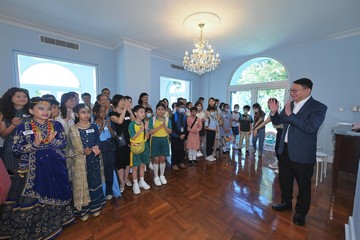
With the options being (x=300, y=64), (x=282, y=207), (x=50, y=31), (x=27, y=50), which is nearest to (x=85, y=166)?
(x=282, y=207)

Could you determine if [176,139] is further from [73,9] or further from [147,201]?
[73,9]

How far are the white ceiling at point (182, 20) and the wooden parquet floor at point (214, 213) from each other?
124 inches

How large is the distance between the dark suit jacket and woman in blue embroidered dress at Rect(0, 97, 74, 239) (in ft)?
8.02

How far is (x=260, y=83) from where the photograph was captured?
5.09m

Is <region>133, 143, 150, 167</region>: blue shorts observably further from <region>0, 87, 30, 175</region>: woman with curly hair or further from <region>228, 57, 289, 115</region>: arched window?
<region>228, 57, 289, 115</region>: arched window

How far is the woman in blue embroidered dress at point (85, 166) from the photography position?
165 centimetres

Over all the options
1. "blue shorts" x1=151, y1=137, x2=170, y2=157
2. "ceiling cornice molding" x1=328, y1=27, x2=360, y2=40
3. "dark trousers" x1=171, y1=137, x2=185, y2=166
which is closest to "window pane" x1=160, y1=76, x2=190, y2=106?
"dark trousers" x1=171, y1=137, x2=185, y2=166

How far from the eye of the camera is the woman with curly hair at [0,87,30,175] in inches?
64.3

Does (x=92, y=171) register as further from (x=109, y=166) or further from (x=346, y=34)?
(x=346, y=34)

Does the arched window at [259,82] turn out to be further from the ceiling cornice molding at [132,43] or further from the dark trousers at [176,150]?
the dark trousers at [176,150]

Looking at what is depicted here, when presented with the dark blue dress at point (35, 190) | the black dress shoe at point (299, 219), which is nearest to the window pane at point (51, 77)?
the dark blue dress at point (35, 190)

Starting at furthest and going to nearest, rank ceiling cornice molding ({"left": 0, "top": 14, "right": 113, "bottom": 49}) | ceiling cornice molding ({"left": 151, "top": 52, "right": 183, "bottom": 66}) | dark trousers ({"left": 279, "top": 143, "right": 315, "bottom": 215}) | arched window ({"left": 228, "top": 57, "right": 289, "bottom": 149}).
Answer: ceiling cornice molding ({"left": 151, "top": 52, "right": 183, "bottom": 66})
arched window ({"left": 228, "top": 57, "right": 289, "bottom": 149})
ceiling cornice molding ({"left": 0, "top": 14, "right": 113, "bottom": 49})
dark trousers ({"left": 279, "top": 143, "right": 315, "bottom": 215})

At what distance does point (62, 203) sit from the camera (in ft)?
5.04

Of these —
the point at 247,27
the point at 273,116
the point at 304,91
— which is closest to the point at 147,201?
the point at 273,116
